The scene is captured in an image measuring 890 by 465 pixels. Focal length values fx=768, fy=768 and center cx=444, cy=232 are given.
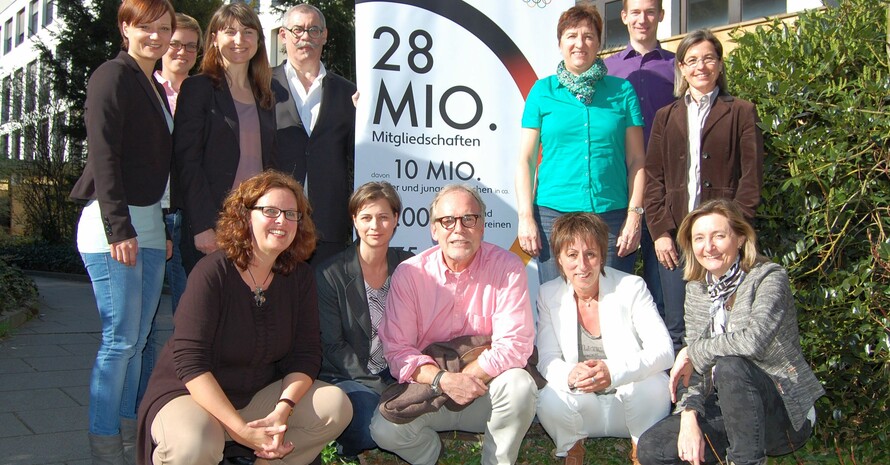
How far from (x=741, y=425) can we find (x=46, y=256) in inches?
800

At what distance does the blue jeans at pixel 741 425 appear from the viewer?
10.0 feet

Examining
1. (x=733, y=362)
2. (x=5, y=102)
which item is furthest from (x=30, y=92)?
(x=733, y=362)

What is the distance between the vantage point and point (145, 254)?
3475 millimetres

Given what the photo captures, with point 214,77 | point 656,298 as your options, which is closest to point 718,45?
point 656,298

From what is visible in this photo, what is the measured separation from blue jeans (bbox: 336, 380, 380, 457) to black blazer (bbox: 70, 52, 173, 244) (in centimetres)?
118

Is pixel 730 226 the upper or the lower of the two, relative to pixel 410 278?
upper

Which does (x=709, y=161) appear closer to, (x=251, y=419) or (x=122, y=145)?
(x=251, y=419)

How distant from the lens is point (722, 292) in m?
3.33

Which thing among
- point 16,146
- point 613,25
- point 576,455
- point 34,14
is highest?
point 34,14

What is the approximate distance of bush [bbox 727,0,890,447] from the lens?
359 cm

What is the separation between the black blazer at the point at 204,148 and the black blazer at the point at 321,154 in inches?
11.8

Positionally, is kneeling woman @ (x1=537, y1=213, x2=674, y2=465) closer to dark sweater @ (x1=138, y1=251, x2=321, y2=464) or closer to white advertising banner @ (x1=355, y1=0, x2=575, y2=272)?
white advertising banner @ (x1=355, y1=0, x2=575, y2=272)

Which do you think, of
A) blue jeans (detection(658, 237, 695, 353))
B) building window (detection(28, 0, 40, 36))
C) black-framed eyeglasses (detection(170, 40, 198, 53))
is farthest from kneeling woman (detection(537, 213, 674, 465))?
building window (detection(28, 0, 40, 36))

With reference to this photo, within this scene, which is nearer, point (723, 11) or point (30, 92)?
point (723, 11)
